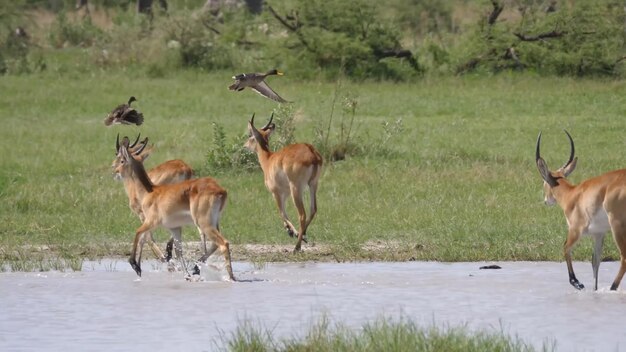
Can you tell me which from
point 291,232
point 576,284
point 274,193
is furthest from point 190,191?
point 576,284

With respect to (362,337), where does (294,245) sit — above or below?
below

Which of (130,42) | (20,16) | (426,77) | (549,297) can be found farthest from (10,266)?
(20,16)

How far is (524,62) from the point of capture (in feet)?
79.5

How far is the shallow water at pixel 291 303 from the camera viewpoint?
26.3ft

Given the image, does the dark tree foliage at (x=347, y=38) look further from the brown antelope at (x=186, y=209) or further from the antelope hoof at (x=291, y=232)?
the brown antelope at (x=186, y=209)

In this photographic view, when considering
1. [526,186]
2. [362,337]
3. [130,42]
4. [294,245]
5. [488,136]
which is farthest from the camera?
[130,42]

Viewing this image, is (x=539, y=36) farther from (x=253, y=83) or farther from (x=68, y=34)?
(x=68, y=34)

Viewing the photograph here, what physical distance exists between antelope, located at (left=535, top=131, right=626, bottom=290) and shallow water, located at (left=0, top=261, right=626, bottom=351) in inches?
11.0

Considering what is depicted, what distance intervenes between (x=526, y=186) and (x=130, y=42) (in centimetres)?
1564

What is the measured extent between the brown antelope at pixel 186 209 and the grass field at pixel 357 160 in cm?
105

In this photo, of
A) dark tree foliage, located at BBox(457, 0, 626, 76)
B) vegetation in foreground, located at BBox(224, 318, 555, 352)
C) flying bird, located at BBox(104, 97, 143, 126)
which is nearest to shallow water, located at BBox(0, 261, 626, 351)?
vegetation in foreground, located at BBox(224, 318, 555, 352)

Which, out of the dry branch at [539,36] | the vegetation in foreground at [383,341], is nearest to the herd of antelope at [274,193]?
the vegetation in foreground at [383,341]

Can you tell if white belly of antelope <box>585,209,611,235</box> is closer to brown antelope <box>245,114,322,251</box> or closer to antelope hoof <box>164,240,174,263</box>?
brown antelope <box>245,114,322,251</box>

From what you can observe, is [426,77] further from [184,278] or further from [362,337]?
[362,337]
